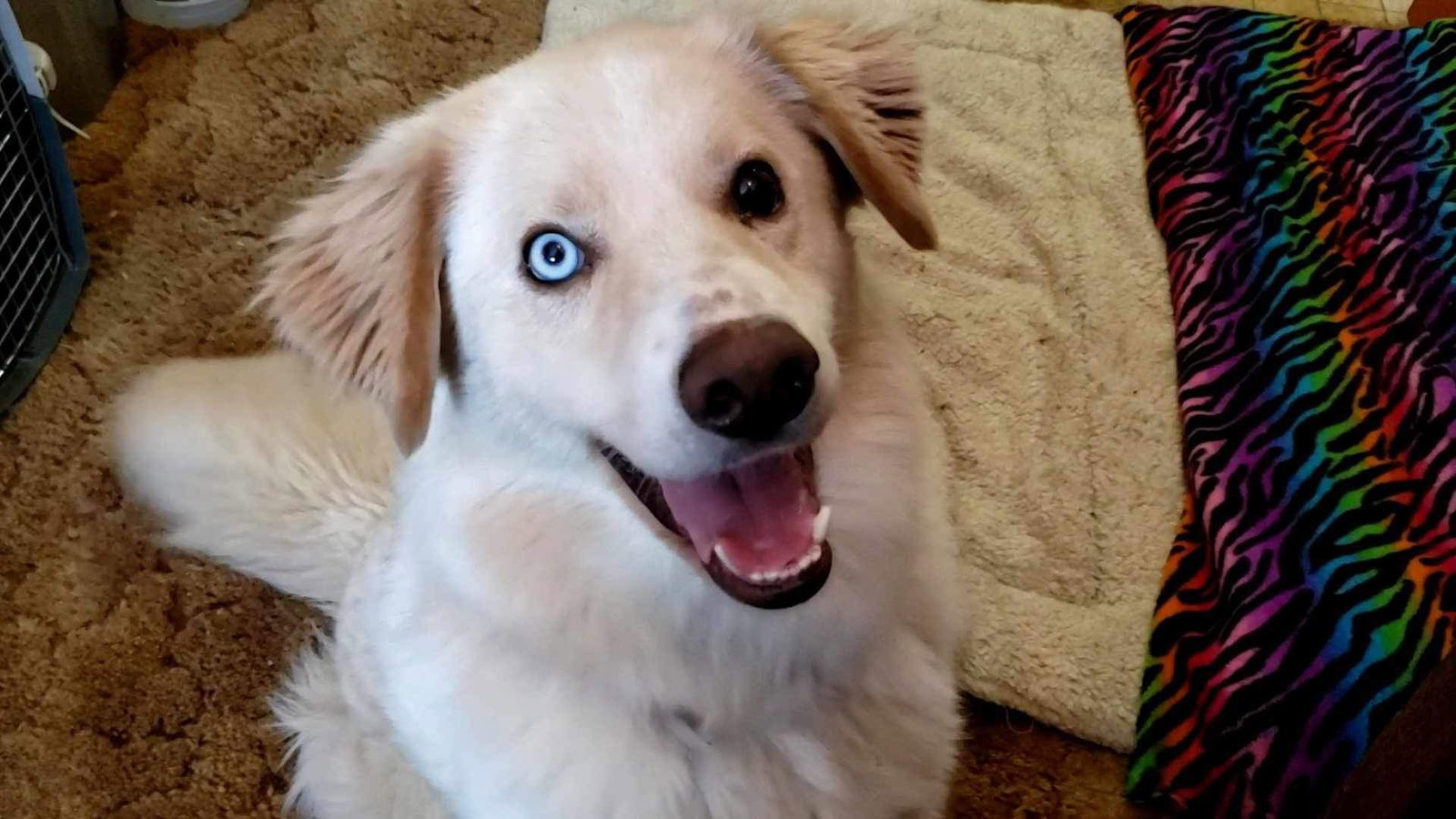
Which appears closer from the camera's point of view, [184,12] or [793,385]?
[793,385]

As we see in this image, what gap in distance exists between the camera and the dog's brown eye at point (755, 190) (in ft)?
3.54

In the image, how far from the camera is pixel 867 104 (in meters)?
1.25

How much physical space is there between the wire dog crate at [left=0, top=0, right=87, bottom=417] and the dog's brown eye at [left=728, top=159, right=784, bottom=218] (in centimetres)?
143

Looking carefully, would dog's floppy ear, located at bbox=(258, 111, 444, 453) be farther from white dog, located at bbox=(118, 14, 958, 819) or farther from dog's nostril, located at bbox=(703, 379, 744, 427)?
dog's nostril, located at bbox=(703, 379, 744, 427)

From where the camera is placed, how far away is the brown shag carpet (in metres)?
1.64

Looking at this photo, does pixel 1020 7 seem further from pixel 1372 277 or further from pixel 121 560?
pixel 121 560

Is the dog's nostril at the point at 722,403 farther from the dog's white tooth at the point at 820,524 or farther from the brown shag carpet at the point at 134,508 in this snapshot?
the brown shag carpet at the point at 134,508

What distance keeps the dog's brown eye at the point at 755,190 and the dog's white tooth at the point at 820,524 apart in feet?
0.91

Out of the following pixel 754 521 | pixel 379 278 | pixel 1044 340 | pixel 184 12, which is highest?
pixel 379 278

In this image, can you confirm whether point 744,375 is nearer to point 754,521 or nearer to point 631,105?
point 754,521

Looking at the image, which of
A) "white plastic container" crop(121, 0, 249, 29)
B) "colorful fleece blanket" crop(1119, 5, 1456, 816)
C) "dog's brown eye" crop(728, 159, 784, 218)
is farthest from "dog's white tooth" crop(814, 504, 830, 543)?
"white plastic container" crop(121, 0, 249, 29)

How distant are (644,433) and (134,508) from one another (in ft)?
4.14

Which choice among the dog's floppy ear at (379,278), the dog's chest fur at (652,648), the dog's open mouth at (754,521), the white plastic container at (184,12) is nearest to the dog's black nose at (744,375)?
the dog's open mouth at (754,521)

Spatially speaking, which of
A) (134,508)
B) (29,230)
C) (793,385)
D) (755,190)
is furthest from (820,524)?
(29,230)
